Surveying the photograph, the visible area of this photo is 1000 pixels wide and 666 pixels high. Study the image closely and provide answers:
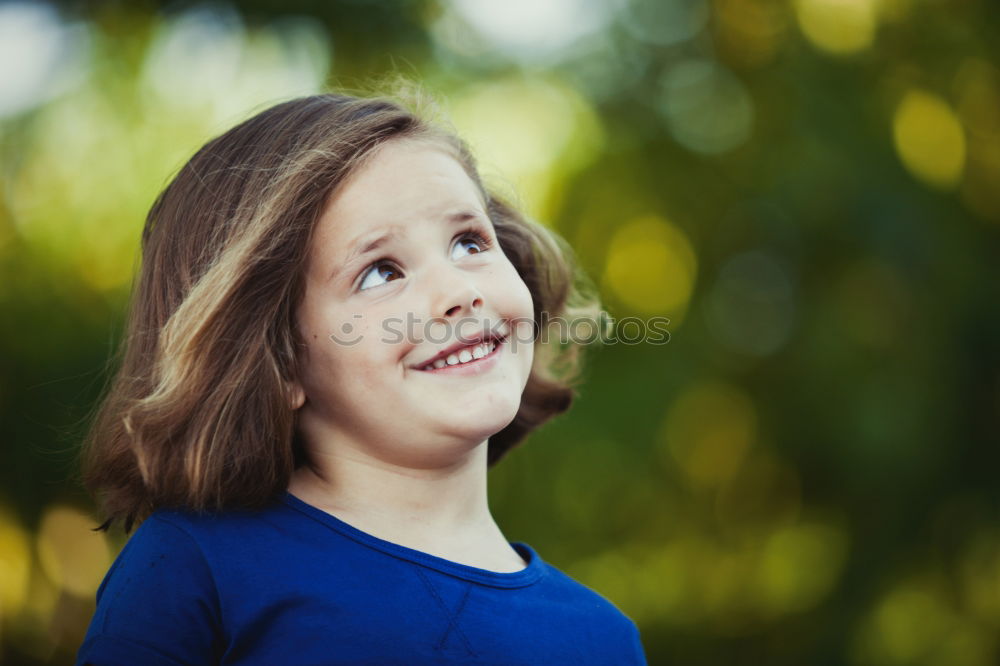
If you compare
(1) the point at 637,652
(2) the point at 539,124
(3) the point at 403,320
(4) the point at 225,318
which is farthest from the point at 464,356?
(2) the point at 539,124

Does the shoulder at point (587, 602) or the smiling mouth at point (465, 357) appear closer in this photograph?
the smiling mouth at point (465, 357)

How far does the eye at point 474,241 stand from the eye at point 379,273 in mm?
148

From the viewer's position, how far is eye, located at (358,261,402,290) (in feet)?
5.43

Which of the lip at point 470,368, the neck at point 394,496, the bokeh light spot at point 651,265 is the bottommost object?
the bokeh light spot at point 651,265

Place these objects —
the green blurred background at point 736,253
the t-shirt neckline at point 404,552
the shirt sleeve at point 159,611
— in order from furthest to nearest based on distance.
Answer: the green blurred background at point 736,253, the t-shirt neckline at point 404,552, the shirt sleeve at point 159,611

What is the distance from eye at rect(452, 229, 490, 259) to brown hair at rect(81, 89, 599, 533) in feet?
0.73

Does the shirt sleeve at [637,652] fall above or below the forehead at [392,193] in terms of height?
below

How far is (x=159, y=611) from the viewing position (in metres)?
1.42

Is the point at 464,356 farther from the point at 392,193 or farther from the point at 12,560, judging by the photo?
the point at 12,560

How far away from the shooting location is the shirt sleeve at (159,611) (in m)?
1.39

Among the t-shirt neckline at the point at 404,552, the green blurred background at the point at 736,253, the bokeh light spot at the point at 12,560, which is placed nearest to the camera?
the t-shirt neckline at the point at 404,552

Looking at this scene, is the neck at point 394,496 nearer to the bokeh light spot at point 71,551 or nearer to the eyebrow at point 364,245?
the eyebrow at point 364,245

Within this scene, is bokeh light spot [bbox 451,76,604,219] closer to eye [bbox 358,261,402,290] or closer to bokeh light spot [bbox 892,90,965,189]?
bokeh light spot [bbox 892,90,965,189]

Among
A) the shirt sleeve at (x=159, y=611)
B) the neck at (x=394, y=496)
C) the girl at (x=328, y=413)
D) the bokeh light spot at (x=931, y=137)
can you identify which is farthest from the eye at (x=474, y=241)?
the bokeh light spot at (x=931, y=137)
